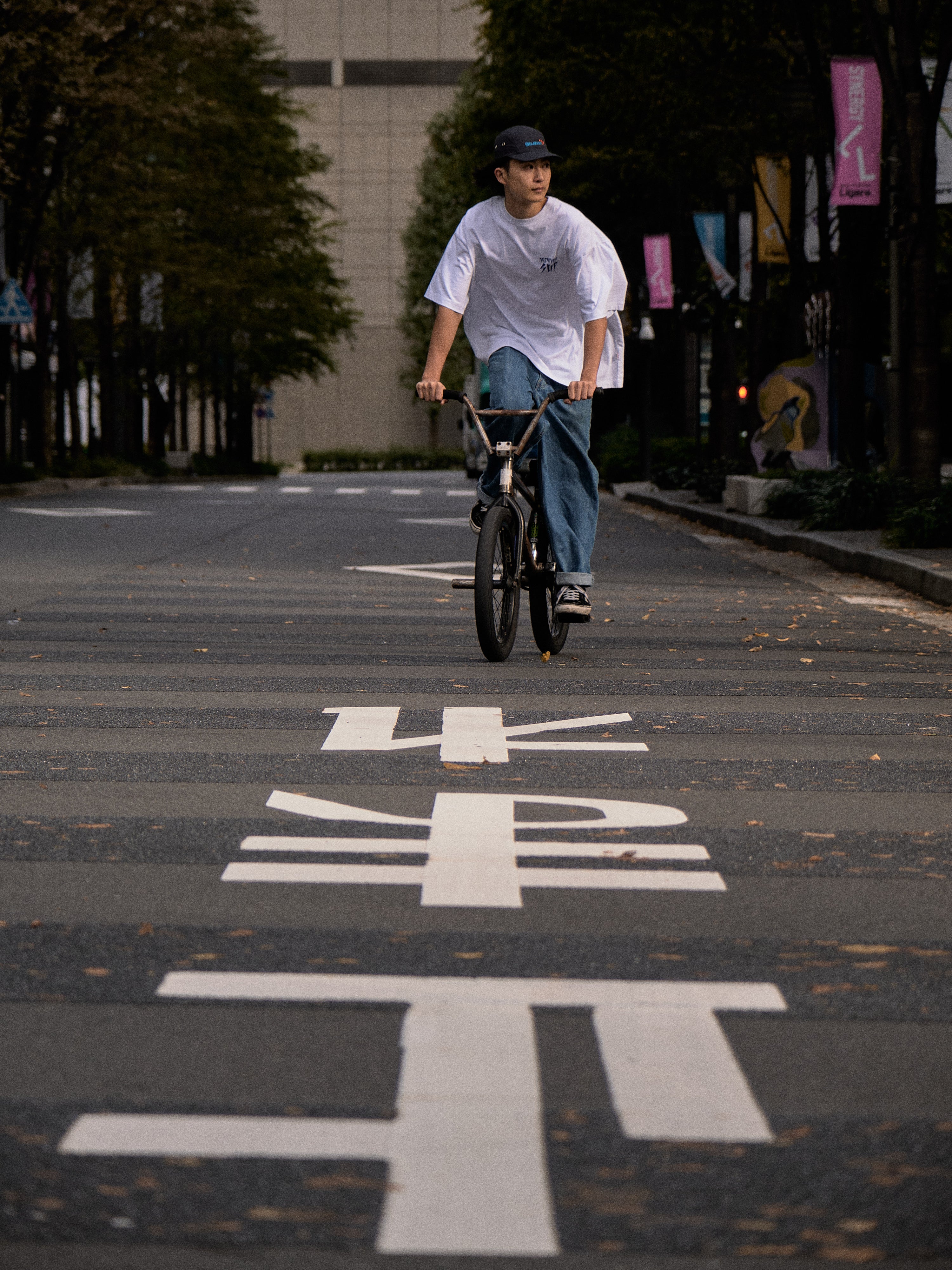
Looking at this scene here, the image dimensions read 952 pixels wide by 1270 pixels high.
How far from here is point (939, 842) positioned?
5109mm

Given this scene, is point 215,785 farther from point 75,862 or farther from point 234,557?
point 234,557

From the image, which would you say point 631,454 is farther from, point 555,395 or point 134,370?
point 555,395

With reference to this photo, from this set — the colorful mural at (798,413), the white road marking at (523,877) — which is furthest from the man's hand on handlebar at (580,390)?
the colorful mural at (798,413)

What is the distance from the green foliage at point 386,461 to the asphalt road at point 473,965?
88.4 meters

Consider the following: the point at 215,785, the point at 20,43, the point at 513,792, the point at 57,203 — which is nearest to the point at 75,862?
the point at 215,785

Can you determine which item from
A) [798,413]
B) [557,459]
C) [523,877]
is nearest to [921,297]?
[798,413]

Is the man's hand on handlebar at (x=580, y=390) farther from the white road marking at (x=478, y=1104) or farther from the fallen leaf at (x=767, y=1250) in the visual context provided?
the fallen leaf at (x=767, y=1250)

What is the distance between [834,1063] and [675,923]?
969 mm

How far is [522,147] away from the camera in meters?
8.53

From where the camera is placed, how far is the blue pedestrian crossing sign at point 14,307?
3334 centimetres

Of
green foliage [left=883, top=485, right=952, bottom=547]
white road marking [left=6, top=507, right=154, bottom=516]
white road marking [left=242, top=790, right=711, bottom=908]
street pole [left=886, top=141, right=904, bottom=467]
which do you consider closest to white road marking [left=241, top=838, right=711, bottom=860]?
white road marking [left=242, top=790, right=711, bottom=908]

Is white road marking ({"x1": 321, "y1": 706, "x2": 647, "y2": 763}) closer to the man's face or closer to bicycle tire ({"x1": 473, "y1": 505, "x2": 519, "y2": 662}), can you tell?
bicycle tire ({"x1": 473, "y1": 505, "x2": 519, "y2": 662})

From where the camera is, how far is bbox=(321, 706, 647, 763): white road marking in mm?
6527

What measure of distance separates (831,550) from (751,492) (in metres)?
5.88
